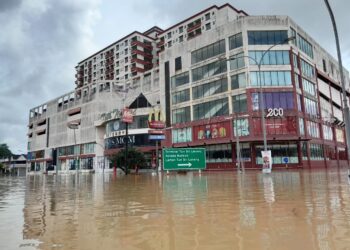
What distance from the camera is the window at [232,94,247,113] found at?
5047cm

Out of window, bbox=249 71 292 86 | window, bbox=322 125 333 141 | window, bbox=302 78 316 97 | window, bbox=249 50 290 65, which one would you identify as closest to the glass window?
window, bbox=249 71 292 86

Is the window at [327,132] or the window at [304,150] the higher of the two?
the window at [327,132]

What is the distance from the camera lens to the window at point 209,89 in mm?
54250

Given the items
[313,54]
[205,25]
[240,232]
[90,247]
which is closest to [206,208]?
[240,232]

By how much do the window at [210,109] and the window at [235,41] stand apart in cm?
885

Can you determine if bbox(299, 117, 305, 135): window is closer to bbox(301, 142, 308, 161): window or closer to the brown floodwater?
bbox(301, 142, 308, 161): window

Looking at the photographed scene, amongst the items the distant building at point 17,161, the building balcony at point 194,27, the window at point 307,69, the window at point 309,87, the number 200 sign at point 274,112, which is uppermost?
the building balcony at point 194,27

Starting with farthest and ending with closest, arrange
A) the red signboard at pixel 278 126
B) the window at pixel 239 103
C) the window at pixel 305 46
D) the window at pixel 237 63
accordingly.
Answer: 1. the window at pixel 305 46
2. the window at pixel 237 63
3. the window at pixel 239 103
4. the red signboard at pixel 278 126

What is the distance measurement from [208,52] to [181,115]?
12210mm

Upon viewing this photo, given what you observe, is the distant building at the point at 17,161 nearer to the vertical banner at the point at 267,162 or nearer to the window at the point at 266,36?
the window at the point at 266,36

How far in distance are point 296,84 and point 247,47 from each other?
9566 mm

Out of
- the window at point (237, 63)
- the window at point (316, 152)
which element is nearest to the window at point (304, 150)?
the window at point (316, 152)

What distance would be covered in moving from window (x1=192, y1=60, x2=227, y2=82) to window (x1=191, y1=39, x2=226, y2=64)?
1647 millimetres

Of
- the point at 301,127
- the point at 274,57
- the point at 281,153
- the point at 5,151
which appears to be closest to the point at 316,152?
the point at 301,127
